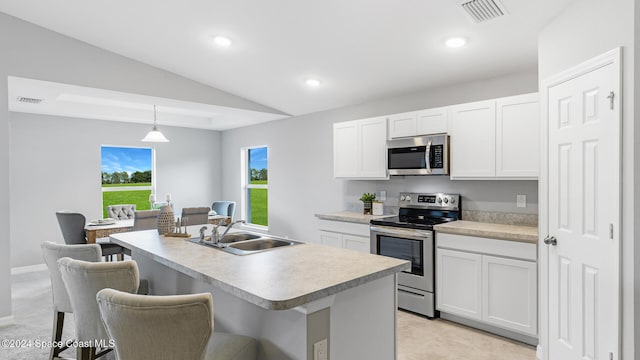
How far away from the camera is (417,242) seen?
138 inches

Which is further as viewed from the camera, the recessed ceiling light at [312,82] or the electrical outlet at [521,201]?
the recessed ceiling light at [312,82]

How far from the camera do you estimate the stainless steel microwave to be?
142 inches

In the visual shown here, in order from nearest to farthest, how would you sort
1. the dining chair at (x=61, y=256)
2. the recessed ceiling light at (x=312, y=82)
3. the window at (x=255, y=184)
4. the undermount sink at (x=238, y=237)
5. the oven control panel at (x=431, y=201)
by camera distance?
the dining chair at (x=61, y=256) < the undermount sink at (x=238, y=237) < the oven control panel at (x=431, y=201) < the recessed ceiling light at (x=312, y=82) < the window at (x=255, y=184)

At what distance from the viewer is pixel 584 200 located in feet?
7.23

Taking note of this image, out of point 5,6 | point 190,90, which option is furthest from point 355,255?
point 5,6

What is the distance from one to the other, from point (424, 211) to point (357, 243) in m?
0.85

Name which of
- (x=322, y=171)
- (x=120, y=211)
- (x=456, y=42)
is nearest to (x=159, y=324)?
(x=456, y=42)

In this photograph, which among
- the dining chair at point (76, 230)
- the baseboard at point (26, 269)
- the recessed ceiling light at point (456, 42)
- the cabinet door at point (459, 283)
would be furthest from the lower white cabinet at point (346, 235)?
the baseboard at point (26, 269)

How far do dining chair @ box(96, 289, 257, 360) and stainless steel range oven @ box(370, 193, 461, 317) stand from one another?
256 centimetres

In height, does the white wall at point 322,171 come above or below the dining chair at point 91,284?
above

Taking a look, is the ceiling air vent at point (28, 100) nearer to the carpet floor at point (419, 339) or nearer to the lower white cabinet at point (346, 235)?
the carpet floor at point (419, 339)

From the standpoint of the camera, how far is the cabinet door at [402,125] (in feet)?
12.8

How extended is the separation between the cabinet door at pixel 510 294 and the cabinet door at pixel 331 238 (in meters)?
Answer: 1.75

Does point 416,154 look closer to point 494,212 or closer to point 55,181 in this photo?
point 494,212
